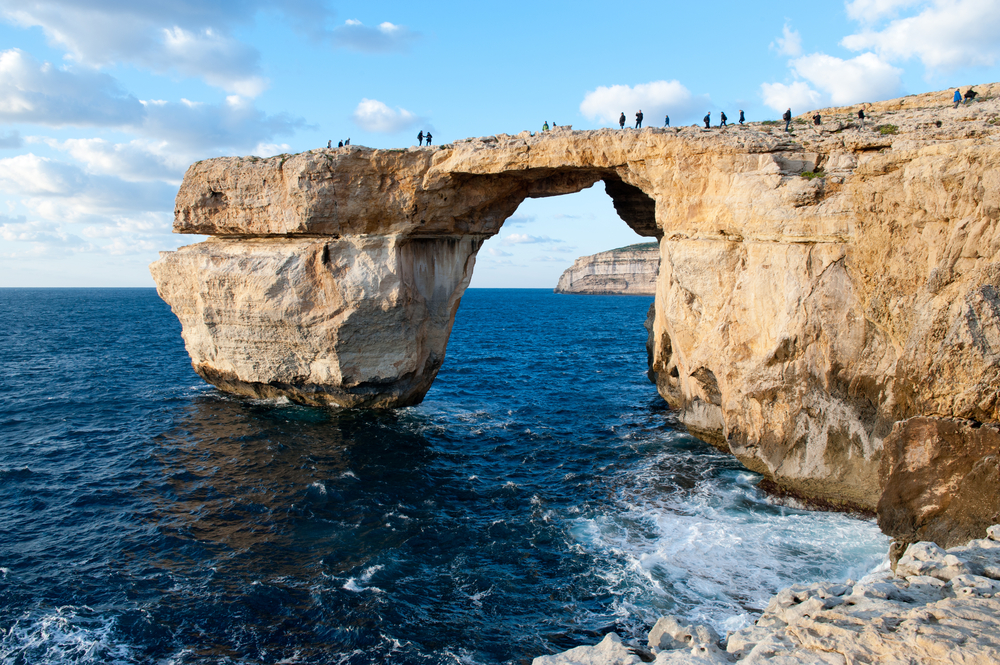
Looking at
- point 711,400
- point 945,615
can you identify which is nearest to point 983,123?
point 711,400

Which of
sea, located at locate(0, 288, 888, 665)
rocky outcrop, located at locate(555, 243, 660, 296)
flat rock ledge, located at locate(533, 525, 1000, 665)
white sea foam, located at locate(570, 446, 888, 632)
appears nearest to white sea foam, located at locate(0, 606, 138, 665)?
sea, located at locate(0, 288, 888, 665)

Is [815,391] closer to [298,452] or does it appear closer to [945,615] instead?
[945,615]

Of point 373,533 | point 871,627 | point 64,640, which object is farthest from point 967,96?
point 64,640

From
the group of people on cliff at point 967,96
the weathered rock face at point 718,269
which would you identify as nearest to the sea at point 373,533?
the weathered rock face at point 718,269

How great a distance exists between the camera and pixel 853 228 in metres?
15.9

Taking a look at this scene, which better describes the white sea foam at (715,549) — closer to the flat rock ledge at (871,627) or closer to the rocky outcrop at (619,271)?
the flat rock ledge at (871,627)

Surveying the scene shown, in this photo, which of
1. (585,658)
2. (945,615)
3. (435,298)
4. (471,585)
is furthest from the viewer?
(435,298)

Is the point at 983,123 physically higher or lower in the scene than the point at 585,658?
higher

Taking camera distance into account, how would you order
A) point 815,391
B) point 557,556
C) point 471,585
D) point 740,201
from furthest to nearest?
1. point 740,201
2. point 815,391
3. point 557,556
4. point 471,585

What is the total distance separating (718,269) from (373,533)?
44.7ft

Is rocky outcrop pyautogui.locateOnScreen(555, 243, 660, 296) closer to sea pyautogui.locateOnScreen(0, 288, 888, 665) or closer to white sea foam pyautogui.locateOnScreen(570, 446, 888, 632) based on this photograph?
sea pyautogui.locateOnScreen(0, 288, 888, 665)

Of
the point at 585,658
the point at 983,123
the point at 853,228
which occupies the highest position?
the point at 983,123

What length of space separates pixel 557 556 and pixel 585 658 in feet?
18.5

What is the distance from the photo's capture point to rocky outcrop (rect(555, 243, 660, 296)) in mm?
138875
